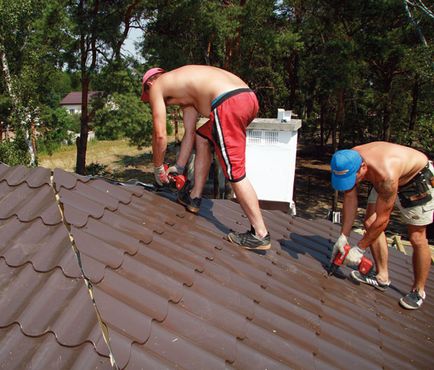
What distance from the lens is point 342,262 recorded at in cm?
339

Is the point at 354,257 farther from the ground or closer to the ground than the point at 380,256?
farther from the ground

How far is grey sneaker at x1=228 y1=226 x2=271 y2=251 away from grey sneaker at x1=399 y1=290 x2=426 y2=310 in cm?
124

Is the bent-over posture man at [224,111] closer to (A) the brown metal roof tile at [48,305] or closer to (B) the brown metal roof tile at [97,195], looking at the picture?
(B) the brown metal roof tile at [97,195]

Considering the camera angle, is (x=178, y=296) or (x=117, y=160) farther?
(x=117, y=160)

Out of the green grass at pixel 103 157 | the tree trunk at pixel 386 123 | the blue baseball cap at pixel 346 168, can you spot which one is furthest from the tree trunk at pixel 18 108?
the tree trunk at pixel 386 123

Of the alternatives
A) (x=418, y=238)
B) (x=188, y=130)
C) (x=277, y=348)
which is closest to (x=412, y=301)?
(x=418, y=238)

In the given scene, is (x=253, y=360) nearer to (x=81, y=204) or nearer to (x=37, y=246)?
(x=37, y=246)

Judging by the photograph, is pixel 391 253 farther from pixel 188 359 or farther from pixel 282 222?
pixel 188 359

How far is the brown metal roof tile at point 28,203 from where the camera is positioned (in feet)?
7.45

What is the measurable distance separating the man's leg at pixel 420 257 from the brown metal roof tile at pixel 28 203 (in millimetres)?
2994

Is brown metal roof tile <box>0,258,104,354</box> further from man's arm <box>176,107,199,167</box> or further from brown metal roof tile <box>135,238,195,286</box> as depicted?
man's arm <box>176,107,199,167</box>

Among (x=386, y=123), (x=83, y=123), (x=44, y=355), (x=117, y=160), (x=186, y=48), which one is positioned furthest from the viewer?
(x=117, y=160)

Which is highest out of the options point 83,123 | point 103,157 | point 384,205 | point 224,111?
point 224,111

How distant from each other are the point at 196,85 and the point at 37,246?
1.83 meters
